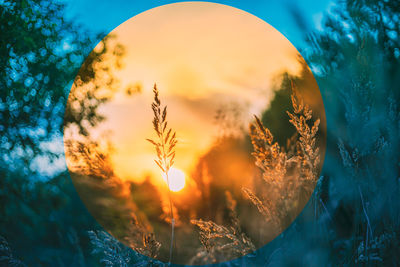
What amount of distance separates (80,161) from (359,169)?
6.59 feet

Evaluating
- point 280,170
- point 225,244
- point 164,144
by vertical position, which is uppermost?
point 164,144

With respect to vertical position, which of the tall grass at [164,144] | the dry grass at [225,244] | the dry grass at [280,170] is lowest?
the dry grass at [225,244]

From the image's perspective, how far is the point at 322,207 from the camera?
49.4 inches

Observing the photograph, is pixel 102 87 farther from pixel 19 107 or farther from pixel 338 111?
pixel 338 111

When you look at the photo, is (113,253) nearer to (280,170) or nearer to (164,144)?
(164,144)

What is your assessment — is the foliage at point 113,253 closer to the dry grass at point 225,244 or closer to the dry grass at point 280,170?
the dry grass at point 225,244

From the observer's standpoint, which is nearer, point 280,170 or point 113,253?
point 280,170

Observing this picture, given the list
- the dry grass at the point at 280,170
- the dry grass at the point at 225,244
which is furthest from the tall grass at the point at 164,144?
the dry grass at the point at 280,170

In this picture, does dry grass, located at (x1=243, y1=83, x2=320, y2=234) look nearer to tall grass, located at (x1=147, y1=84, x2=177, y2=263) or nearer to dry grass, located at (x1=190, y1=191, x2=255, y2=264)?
dry grass, located at (x1=190, y1=191, x2=255, y2=264)

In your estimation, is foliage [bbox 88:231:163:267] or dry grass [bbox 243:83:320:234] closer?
dry grass [bbox 243:83:320:234]

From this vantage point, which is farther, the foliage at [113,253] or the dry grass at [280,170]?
the foliage at [113,253]

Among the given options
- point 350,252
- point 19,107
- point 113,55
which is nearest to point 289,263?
point 350,252

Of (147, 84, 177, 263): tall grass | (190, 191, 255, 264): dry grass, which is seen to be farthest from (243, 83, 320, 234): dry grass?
(147, 84, 177, 263): tall grass

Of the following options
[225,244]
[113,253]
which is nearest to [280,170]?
[225,244]
